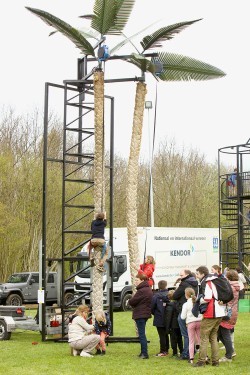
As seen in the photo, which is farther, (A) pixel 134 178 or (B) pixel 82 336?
(A) pixel 134 178

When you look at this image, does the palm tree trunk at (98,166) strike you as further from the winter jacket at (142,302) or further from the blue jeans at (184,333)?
the blue jeans at (184,333)

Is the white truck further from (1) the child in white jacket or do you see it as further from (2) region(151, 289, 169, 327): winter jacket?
(1) the child in white jacket

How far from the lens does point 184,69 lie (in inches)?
768

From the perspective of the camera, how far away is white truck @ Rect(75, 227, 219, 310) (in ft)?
97.7

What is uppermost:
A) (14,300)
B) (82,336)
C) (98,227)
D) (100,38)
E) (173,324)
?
(100,38)

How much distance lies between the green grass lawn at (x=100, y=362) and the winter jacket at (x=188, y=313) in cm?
85

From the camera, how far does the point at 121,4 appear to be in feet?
Answer: 58.1

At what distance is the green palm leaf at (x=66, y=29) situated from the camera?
17391mm

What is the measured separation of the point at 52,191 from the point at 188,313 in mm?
28125

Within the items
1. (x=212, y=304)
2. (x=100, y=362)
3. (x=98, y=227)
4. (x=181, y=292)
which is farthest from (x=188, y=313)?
(x=98, y=227)

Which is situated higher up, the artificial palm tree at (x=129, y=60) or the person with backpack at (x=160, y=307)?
the artificial palm tree at (x=129, y=60)

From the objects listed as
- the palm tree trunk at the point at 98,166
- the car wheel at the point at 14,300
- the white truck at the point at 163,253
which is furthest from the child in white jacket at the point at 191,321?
the car wheel at the point at 14,300

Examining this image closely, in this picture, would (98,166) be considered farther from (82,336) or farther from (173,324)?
(173,324)

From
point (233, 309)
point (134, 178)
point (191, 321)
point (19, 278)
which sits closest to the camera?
point (191, 321)
